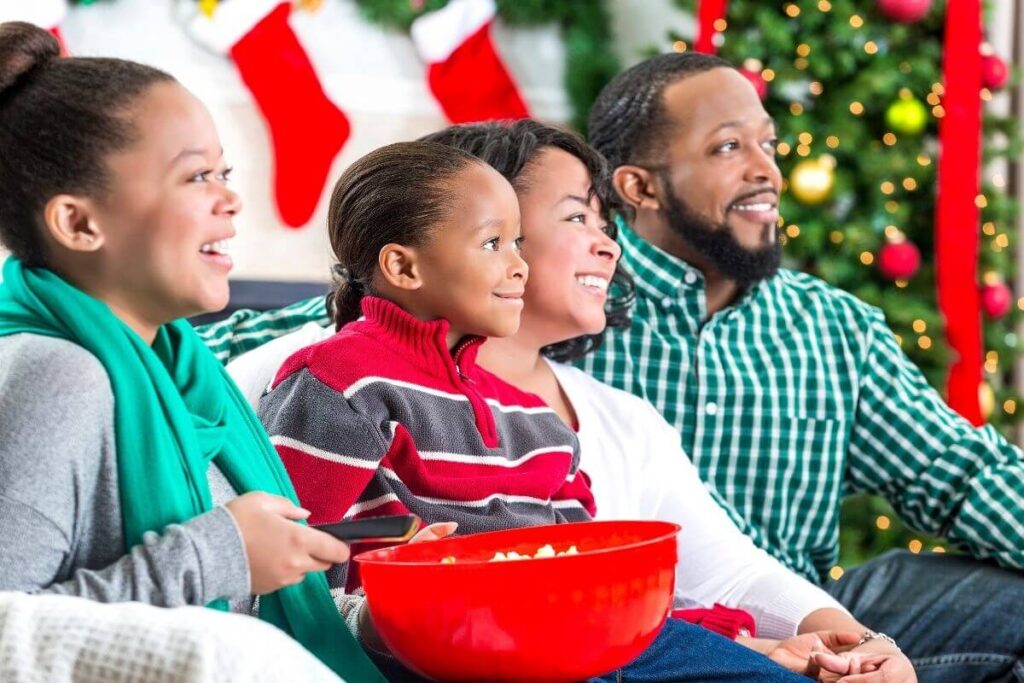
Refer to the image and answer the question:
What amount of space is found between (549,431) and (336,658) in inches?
18.2

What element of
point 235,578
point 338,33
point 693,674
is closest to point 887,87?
point 338,33

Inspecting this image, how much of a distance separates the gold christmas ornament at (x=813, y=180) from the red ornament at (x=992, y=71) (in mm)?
536

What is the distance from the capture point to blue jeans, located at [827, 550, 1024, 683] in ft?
6.46

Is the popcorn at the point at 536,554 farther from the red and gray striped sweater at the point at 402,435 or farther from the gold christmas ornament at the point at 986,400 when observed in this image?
the gold christmas ornament at the point at 986,400

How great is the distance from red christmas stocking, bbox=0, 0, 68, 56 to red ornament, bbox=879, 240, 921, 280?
234 centimetres

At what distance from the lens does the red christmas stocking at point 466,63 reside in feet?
13.8

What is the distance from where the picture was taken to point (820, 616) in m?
1.70

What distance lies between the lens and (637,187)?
2.36 meters

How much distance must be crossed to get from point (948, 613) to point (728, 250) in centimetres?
66

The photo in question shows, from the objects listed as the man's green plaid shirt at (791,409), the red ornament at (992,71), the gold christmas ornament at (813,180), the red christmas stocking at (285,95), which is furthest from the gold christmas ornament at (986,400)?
the red christmas stocking at (285,95)

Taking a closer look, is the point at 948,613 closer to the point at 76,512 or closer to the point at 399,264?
the point at 399,264

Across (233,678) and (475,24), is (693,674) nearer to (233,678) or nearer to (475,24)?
(233,678)

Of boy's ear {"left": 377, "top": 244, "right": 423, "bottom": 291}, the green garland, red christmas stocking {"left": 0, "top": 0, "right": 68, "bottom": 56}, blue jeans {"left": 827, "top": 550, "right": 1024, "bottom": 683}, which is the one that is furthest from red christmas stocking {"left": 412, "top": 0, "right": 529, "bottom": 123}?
boy's ear {"left": 377, "top": 244, "right": 423, "bottom": 291}

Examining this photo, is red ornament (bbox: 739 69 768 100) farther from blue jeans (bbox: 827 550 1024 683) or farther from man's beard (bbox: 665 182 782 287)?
blue jeans (bbox: 827 550 1024 683)
